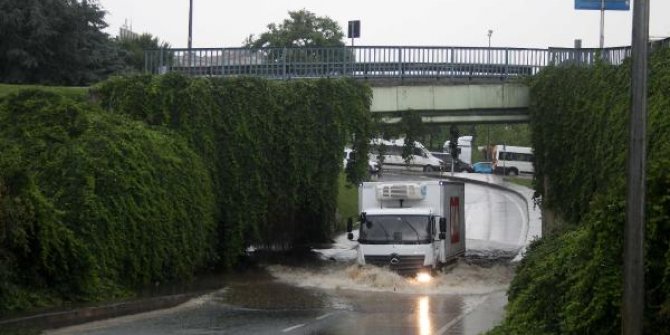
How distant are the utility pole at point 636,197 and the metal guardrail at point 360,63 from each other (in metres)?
24.6

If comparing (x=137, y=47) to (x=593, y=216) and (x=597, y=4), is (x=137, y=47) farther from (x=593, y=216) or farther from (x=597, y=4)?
(x=593, y=216)

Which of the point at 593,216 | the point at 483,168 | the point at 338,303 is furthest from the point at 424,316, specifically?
the point at 483,168

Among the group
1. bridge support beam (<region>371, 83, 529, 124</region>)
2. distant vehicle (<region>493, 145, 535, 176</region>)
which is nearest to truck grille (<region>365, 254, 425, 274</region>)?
bridge support beam (<region>371, 83, 529, 124</region>)

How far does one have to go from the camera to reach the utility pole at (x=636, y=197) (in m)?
10.0

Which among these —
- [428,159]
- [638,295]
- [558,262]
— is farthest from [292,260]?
[428,159]

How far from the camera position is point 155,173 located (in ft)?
85.7

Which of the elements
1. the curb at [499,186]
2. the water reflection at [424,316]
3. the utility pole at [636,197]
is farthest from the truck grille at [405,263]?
the curb at [499,186]

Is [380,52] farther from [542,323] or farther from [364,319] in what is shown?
[542,323]

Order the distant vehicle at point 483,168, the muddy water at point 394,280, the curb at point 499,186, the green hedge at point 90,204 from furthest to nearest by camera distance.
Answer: the distant vehicle at point 483,168 → the curb at point 499,186 → the muddy water at point 394,280 → the green hedge at point 90,204

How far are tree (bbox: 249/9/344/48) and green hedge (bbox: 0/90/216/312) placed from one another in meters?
51.9

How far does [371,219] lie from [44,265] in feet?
34.7

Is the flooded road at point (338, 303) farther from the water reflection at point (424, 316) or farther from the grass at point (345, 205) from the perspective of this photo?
the grass at point (345, 205)

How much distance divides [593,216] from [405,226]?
56.6 ft

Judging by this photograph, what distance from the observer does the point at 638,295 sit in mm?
10039
